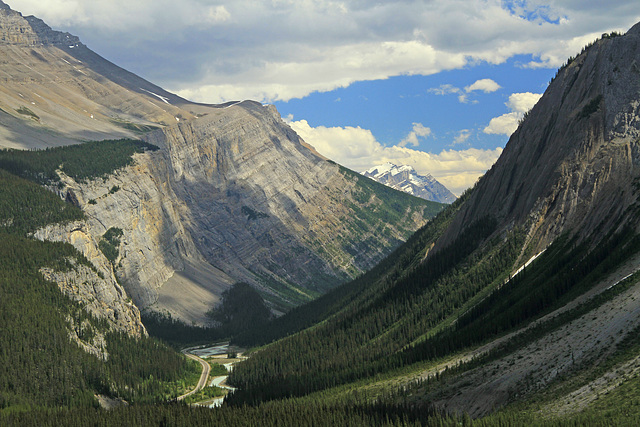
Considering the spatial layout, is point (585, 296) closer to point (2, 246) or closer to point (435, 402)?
point (435, 402)

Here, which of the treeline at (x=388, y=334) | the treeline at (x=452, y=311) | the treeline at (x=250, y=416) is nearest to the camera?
the treeline at (x=250, y=416)

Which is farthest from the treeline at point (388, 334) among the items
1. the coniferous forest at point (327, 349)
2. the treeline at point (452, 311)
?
the coniferous forest at point (327, 349)

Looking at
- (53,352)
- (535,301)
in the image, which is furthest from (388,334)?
(53,352)

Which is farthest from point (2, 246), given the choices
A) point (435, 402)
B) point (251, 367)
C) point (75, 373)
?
point (435, 402)

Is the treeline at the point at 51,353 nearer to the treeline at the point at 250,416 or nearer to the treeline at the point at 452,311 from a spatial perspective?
the treeline at the point at 250,416

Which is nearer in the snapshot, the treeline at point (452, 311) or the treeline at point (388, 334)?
the treeline at point (452, 311)

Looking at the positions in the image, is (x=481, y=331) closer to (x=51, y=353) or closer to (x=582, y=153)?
(x=582, y=153)

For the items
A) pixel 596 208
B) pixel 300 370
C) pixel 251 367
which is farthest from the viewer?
pixel 251 367
